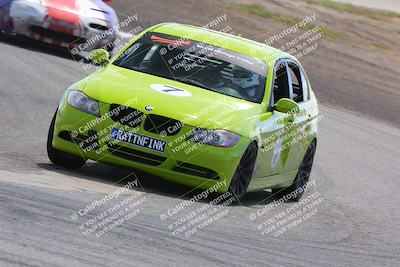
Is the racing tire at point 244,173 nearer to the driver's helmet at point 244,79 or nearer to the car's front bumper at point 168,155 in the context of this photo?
the car's front bumper at point 168,155

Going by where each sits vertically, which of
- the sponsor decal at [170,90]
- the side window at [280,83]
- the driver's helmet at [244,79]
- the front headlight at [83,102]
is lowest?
the side window at [280,83]

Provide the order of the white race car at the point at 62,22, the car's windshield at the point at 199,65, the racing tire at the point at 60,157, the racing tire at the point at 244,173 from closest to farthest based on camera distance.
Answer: the racing tire at the point at 244,173 → the racing tire at the point at 60,157 → the car's windshield at the point at 199,65 → the white race car at the point at 62,22

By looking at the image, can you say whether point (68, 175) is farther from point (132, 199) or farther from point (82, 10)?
point (82, 10)

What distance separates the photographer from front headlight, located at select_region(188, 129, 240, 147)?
905 centimetres

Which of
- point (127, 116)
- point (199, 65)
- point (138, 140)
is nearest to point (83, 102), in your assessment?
point (127, 116)

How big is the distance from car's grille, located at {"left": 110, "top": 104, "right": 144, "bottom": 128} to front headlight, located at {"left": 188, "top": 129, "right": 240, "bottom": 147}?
43cm

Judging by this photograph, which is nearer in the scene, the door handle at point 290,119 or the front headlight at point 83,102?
the front headlight at point 83,102

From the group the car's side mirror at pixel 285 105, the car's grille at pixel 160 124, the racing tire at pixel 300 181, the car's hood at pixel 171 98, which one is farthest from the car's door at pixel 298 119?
the car's grille at pixel 160 124

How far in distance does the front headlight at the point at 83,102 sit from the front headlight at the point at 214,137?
804 mm

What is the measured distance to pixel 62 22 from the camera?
61.6ft

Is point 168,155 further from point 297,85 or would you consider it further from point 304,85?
point 304,85

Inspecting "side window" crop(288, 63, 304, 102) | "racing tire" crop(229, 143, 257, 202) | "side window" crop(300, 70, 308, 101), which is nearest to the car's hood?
"racing tire" crop(229, 143, 257, 202)

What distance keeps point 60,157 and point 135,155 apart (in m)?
0.87

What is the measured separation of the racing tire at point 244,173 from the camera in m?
9.36
